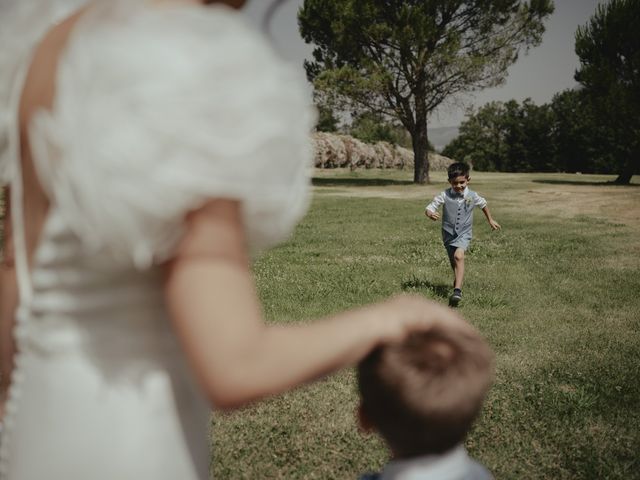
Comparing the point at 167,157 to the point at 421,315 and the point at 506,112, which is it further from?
the point at 506,112

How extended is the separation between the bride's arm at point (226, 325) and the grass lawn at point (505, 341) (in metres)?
2.52

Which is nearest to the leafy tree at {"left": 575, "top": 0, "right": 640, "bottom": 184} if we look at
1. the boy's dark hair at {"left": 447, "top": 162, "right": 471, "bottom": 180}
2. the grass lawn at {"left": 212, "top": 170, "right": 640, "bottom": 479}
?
the grass lawn at {"left": 212, "top": 170, "right": 640, "bottom": 479}

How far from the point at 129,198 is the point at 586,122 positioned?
77.3m

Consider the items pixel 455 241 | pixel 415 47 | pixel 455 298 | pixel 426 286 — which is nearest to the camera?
pixel 455 298

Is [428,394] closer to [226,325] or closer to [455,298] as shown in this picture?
[226,325]

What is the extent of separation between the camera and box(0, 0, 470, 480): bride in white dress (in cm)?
86

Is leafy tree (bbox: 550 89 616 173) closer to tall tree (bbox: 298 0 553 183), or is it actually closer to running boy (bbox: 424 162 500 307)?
tall tree (bbox: 298 0 553 183)

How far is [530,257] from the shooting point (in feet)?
31.4

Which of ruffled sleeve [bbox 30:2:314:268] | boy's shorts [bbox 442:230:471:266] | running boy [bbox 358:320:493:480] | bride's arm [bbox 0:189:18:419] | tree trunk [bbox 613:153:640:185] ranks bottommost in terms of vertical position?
→ tree trunk [bbox 613:153:640:185]

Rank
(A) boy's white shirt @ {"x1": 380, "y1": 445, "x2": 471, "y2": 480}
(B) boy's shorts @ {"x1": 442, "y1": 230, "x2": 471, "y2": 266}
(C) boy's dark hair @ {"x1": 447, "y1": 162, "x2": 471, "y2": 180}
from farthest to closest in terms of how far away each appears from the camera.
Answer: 1. (C) boy's dark hair @ {"x1": 447, "y1": 162, "x2": 471, "y2": 180}
2. (B) boy's shorts @ {"x1": 442, "y1": 230, "x2": 471, "y2": 266}
3. (A) boy's white shirt @ {"x1": 380, "y1": 445, "x2": 471, "y2": 480}

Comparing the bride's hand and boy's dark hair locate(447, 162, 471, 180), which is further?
boy's dark hair locate(447, 162, 471, 180)

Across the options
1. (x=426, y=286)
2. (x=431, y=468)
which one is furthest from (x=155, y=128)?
(x=426, y=286)

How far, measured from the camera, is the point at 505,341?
17.4 ft

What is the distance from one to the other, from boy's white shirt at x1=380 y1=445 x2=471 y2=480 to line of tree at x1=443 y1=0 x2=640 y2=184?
33.8m
